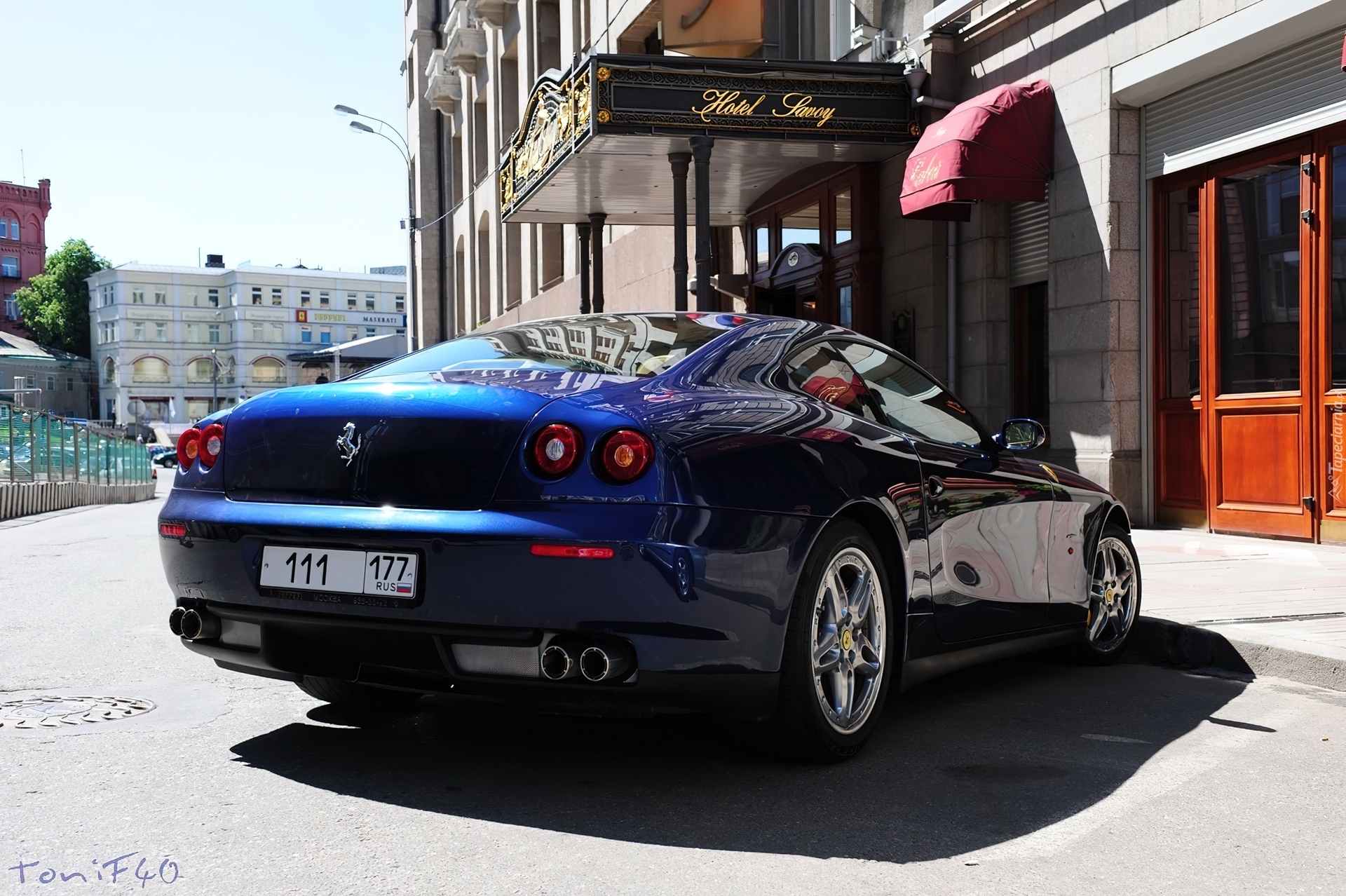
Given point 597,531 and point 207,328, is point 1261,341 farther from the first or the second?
point 207,328

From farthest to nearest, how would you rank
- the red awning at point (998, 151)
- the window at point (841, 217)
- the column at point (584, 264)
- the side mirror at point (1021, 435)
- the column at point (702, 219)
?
1. the column at point (584, 264)
2. the window at point (841, 217)
3. the column at point (702, 219)
4. the red awning at point (998, 151)
5. the side mirror at point (1021, 435)

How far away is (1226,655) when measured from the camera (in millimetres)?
5625

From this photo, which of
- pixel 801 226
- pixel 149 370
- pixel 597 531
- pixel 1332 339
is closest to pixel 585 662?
pixel 597 531

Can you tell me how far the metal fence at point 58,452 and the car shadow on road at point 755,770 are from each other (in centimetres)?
2130

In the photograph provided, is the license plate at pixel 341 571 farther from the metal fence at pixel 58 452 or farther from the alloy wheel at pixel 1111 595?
the metal fence at pixel 58 452

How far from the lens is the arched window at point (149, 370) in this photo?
388 feet

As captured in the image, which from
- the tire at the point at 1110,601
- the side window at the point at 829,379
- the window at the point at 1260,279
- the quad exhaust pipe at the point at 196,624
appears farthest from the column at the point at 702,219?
the quad exhaust pipe at the point at 196,624

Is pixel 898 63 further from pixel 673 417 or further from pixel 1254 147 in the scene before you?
pixel 673 417

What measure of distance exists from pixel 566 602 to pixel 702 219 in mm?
11144

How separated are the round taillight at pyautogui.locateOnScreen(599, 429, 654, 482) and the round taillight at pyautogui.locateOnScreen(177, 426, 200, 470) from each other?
4.75ft

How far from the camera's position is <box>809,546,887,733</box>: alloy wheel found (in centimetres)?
390

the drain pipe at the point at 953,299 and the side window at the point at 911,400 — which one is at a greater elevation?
the drain pipe at the point at 953,299

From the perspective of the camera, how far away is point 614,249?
25062 millimetres

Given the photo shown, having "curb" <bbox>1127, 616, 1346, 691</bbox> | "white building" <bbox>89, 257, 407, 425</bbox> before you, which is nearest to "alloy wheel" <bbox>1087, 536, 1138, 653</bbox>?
"curb" <bbox>1127, 616, 1346, 691</bbox>
